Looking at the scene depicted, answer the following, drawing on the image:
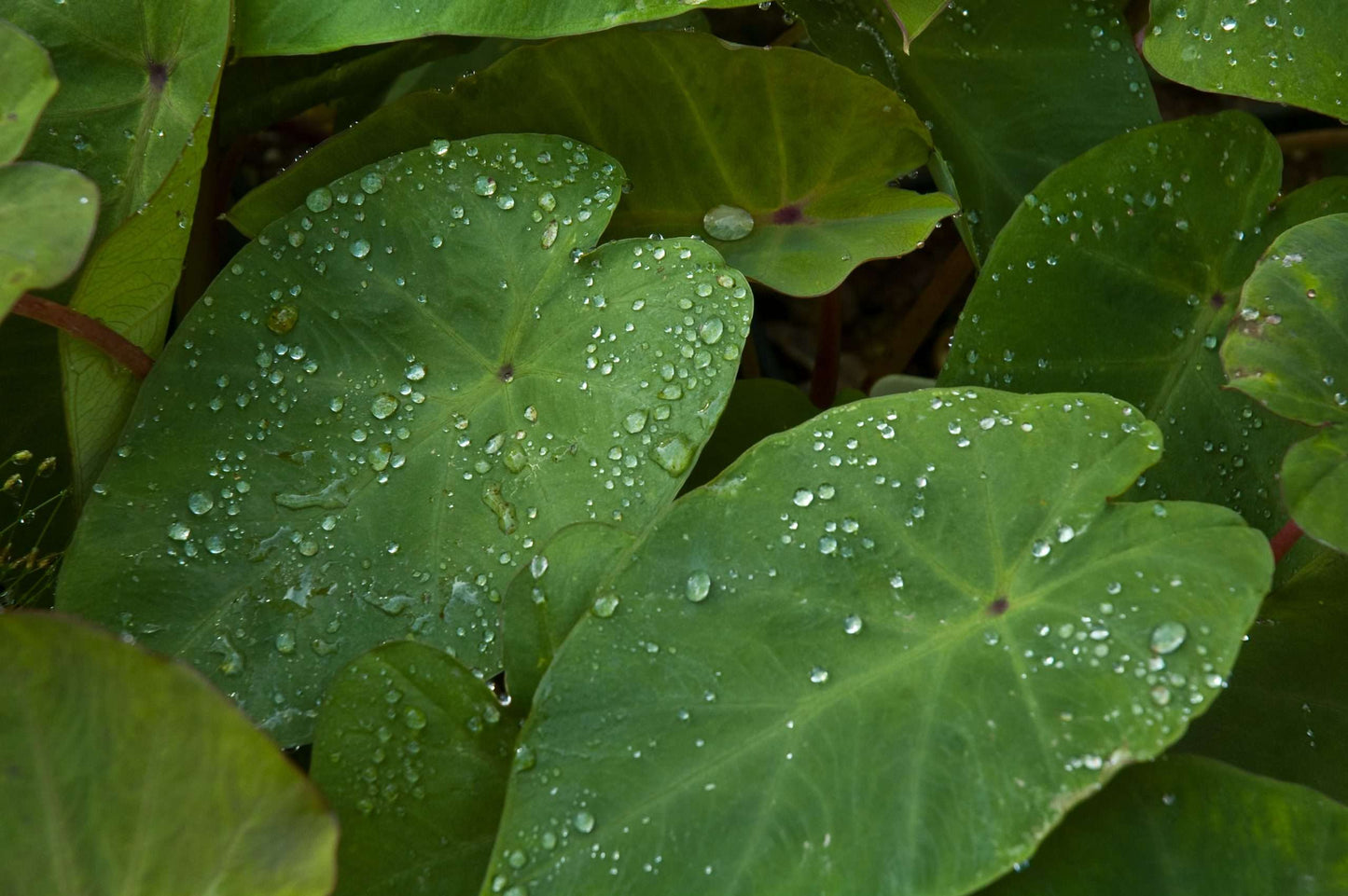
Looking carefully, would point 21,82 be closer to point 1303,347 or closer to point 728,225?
point 728,225

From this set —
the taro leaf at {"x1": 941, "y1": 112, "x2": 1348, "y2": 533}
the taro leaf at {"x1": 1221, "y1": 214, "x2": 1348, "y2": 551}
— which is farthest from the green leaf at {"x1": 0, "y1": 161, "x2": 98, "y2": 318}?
the taro leaf at {"x1": 1221, "y1": 214, "x2": 1348, "y2": 551}

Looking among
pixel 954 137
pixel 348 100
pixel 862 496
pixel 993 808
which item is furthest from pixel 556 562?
pixel 348 100

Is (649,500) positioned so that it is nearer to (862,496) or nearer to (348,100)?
(862,496)

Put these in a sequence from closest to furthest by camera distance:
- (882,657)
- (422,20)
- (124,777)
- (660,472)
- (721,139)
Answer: (124,777) → (882,657) → (660,472) → (422,20) → (721,139)

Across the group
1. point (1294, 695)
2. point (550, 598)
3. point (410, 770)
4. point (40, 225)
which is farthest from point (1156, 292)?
point (40, 225)

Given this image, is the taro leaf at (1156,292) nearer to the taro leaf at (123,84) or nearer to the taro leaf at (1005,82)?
the taro leaf at (1005,82)

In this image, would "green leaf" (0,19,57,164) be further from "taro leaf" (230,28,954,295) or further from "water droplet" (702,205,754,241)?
"water droplet" (702,205,754,241)

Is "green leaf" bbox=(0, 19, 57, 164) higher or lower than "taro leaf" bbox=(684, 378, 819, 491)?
higher
